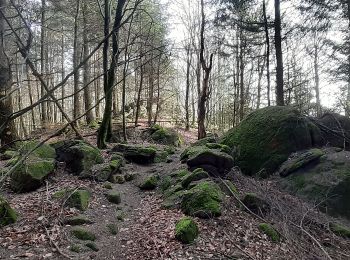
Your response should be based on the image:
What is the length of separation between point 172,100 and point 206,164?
21.9 metres

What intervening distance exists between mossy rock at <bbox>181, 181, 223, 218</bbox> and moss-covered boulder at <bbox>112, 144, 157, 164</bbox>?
3641 millimetres

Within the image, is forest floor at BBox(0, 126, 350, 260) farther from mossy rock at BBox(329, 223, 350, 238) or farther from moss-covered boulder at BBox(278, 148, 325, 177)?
moss-covered boulder at BBox(278, 148, 325, 177)

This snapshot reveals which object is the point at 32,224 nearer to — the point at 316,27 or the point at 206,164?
the point at 206,164

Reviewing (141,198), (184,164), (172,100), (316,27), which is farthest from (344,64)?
(172,100)

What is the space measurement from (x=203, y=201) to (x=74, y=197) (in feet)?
8.75

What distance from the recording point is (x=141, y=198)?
7.85 meters

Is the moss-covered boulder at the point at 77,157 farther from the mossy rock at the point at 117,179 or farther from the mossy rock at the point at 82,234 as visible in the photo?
the mossy rock at the point at 82,234

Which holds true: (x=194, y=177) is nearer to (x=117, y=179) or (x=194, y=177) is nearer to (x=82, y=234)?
(x=117, y=179)

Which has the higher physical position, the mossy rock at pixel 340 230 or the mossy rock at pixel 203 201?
the mossy rock at pixel 203 201

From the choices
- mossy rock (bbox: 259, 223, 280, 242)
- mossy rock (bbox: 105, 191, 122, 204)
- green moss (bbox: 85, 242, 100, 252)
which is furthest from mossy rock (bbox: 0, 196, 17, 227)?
mossy rock (bbox: 259, 223, 280, 242)

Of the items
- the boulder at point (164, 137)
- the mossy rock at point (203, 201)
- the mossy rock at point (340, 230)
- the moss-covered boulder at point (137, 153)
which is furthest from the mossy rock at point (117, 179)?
the boulder at point (164, 137)

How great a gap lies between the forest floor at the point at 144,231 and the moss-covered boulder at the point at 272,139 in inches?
69.9

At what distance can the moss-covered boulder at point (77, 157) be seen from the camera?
27.1ft

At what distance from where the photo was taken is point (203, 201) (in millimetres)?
6488
